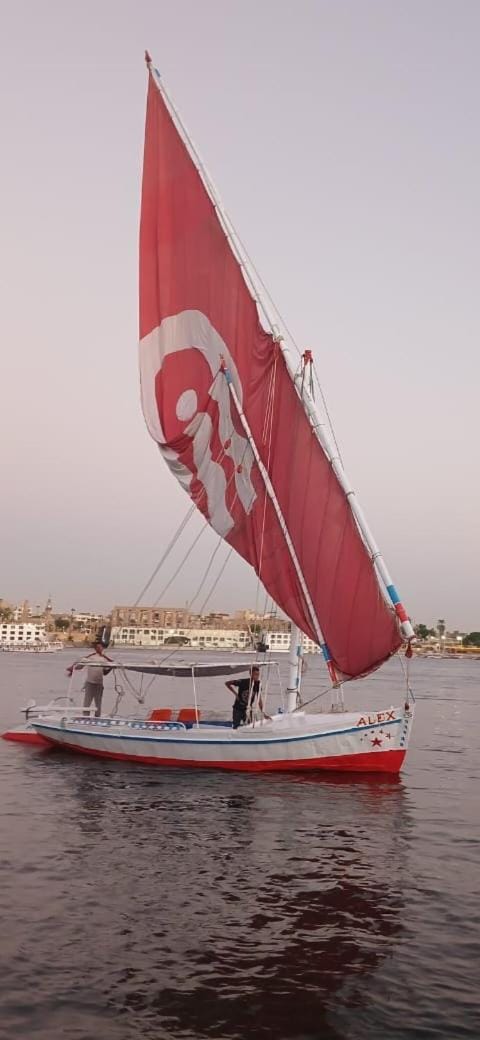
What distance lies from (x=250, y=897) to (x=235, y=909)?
2.36 ft

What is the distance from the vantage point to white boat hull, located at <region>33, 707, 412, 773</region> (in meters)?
23.3

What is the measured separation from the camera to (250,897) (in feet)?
44.9

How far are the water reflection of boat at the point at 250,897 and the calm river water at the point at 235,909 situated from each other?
35 millimetres

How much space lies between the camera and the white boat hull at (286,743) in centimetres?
2333

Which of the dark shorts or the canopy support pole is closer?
the dark shorts

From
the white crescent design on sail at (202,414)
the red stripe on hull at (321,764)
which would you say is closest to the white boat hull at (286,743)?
the red stripe on hull at (321,764)

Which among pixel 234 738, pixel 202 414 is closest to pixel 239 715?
pixel 234 738

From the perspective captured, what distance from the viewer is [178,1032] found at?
889cm

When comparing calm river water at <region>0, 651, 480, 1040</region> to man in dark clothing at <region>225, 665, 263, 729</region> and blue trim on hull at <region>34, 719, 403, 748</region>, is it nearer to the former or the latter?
blue trim on hull at <region>34, 719, 403, 748</region>

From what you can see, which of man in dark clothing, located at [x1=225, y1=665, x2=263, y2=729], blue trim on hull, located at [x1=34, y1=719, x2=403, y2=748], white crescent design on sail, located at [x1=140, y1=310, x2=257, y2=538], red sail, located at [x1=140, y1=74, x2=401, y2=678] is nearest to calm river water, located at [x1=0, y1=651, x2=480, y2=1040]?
blue trim on hull, located at [x1=34, y1=719, x2=403, y2=748]

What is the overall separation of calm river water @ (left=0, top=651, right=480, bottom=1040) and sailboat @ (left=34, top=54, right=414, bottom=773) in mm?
1218

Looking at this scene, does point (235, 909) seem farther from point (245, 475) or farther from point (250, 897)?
point (245, 475)

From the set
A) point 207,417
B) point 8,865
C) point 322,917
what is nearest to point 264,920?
point 322,917

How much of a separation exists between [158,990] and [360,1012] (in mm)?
2266
